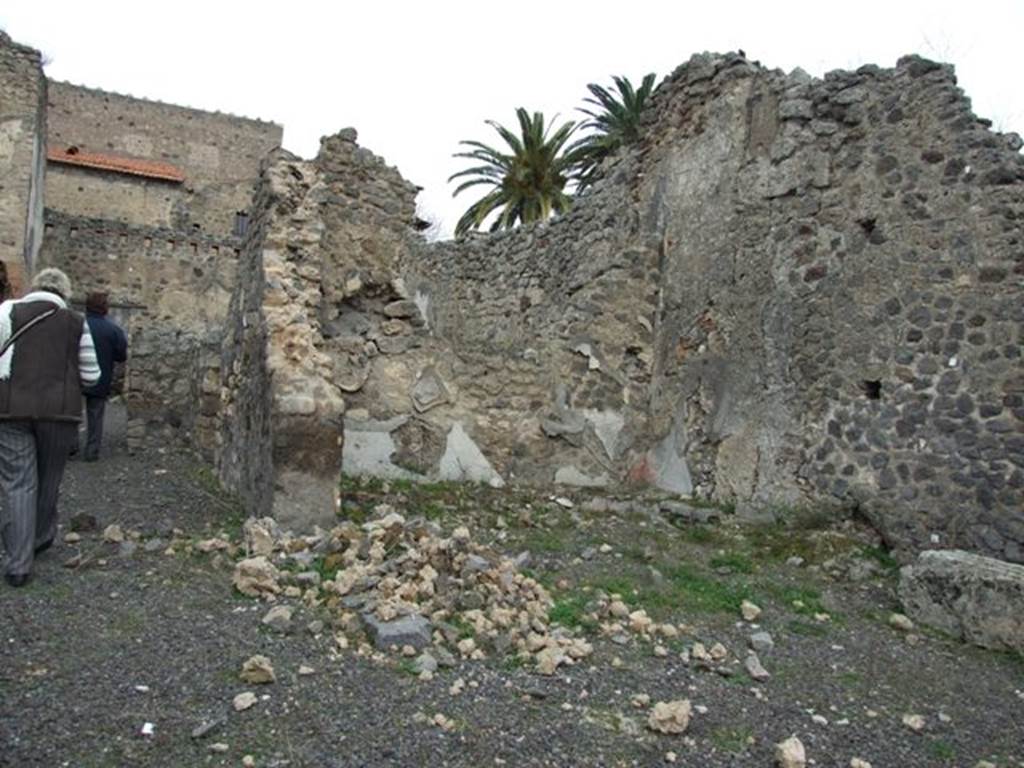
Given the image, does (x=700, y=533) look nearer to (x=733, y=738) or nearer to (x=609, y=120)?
(x=733, y=738)

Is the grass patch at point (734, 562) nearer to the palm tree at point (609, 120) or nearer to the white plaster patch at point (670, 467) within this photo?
the white plaster patch at point (670, 467)

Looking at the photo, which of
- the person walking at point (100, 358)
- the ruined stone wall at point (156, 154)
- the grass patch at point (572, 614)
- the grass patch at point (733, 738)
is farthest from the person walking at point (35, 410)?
the ruined stone wall at point (156, 154)

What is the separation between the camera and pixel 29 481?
4.16 meters

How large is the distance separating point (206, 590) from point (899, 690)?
3268 millimetres

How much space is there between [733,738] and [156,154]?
101ft

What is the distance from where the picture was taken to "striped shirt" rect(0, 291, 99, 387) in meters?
4.16

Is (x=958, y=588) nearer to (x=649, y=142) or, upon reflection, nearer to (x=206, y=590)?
(x=206, y=590)

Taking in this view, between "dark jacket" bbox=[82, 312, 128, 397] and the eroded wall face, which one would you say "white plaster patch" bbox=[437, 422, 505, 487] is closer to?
the eroded wall face

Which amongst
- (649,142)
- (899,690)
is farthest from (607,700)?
(649,142)

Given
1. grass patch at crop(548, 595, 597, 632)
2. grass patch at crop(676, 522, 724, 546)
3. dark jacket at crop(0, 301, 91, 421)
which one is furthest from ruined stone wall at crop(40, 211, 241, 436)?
grass patch at crop(548, 595, 597, 632)

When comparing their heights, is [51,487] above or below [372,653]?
above

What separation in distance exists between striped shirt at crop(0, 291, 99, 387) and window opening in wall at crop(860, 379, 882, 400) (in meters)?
5.37

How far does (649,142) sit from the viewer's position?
9.34m

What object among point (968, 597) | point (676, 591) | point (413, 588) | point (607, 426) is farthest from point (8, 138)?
point (968, 597)
